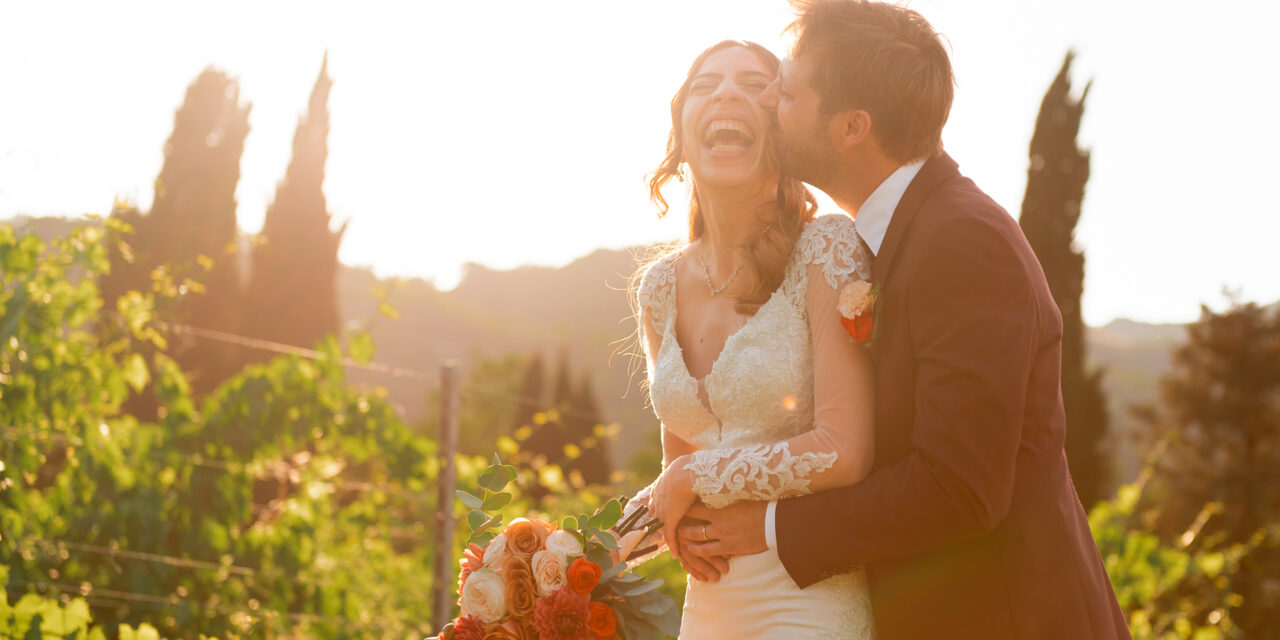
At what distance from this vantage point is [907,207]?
214cm

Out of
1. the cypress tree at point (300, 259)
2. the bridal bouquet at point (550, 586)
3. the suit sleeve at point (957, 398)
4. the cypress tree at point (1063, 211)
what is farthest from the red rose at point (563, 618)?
the cypress tree at point (300, 259)

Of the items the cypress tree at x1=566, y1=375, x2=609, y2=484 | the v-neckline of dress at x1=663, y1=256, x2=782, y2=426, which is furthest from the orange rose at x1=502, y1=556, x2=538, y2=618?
the cypress tree at x1=566, y1=375, x2=609, y2=484

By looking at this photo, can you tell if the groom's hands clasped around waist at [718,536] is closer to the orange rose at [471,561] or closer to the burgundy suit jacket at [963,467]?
the burgundy suit jacket at [963,467]

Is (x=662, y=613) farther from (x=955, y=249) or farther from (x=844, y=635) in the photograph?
(x=955, y=249)

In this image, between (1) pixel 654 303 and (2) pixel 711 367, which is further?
(1) pixel 654 303

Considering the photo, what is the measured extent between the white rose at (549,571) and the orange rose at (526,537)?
1.6 inches

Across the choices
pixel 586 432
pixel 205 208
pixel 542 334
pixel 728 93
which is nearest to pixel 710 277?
pixel 728 93

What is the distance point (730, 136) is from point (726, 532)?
103 cm

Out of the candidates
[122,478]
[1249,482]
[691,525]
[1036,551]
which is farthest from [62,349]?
[1249,482]

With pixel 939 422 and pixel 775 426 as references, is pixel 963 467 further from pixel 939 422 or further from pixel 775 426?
pixel 775 426

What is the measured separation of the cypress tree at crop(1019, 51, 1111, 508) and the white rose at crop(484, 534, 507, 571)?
1954 centimetres

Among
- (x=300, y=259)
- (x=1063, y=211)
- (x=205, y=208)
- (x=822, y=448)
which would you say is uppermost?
(x=1063, y=211)

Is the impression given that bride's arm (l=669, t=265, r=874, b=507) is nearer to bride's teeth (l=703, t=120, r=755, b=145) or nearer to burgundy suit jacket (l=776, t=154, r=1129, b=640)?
burgundy suit jacket (l=776, t=154, r=1129, b=640)

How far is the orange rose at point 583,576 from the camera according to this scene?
206 cm
